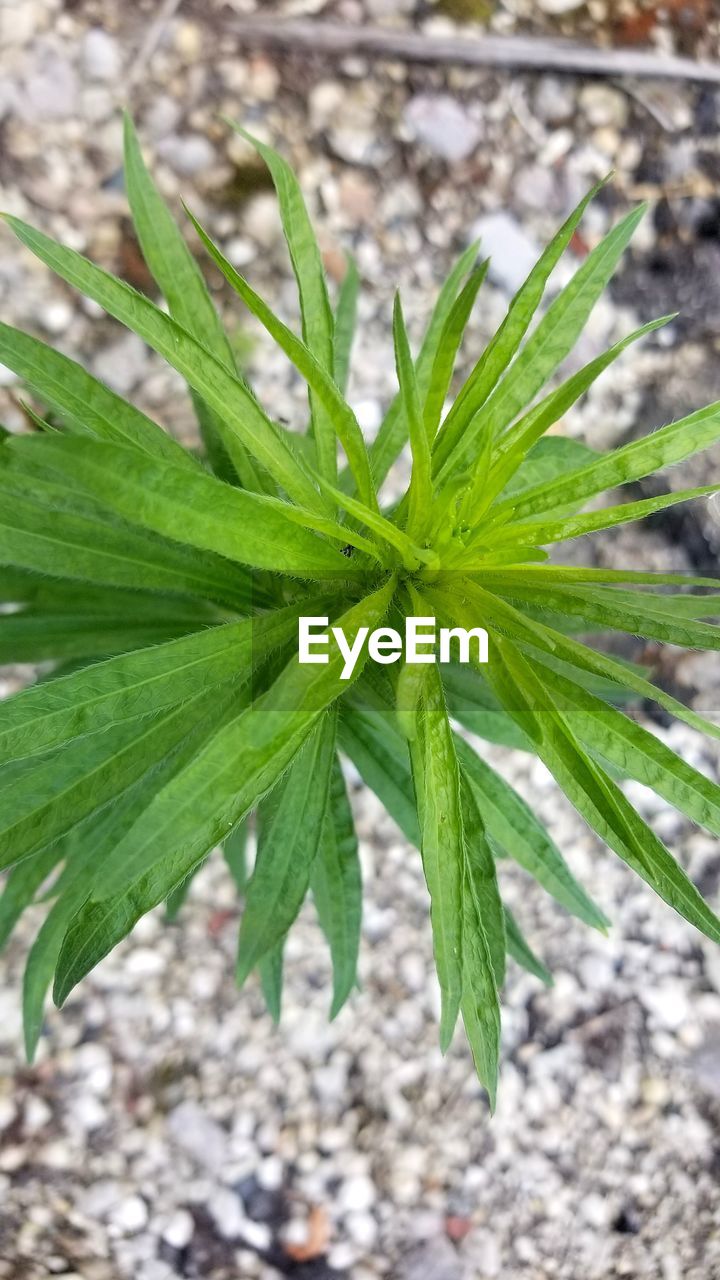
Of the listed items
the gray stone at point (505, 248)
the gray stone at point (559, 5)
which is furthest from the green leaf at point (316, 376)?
the gray stone at point (559, 5)

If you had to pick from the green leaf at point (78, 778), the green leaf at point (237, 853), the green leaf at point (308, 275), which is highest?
the green leaf at point (308, 275)

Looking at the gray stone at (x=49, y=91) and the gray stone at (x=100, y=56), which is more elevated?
the gray stone at (x=100, y=56)

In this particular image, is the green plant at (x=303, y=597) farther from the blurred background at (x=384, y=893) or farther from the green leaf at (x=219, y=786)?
the blurred background at (x=384, y=893)

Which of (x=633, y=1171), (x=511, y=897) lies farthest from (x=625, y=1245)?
(x=511, y=897)

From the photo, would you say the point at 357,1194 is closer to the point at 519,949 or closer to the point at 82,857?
the point at 519,949

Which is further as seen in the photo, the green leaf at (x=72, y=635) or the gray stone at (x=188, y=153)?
the gray stone at (x=188, y=153)

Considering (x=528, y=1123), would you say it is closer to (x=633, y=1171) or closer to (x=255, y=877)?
(x=633, y=1171)

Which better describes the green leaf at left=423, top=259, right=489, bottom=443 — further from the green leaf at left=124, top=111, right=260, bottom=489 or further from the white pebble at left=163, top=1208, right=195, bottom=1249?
the white pebble at left=163, top=1208, right=195, bottom=1249
